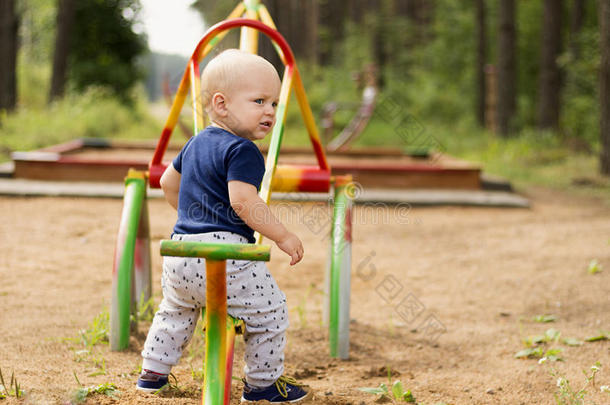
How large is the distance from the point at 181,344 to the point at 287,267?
2151 millimetres

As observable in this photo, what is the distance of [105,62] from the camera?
55.6 feet

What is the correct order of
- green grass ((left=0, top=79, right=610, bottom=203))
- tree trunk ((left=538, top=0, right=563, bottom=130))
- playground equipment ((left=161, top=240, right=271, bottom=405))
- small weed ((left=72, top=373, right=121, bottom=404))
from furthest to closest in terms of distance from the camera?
tree trunk ((left=538, top=0, right=563, bottom=130)) → green grass ((left=0, top=79, right=610, bottom=203)) → small weed ((left=72, top=373, right=121, bottom=404)) → playground equipment ((left=161, top=240, right=271, bottom=405))

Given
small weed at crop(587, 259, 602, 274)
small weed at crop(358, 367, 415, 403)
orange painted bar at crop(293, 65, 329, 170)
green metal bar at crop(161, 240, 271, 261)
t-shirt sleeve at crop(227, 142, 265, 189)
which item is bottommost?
small weed at crop(358, 367, 415, 403)

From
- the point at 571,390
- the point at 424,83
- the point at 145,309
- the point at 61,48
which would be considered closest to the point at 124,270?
the point at 145,309

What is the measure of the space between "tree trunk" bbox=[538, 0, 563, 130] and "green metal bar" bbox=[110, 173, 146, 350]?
1276 centimetres

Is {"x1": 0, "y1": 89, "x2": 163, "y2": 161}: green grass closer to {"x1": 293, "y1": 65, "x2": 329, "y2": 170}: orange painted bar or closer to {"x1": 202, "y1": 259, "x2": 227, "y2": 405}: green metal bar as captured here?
{"x1": 293, "y1": 65, "x2": 329, "y2": 170}: orange painted bar

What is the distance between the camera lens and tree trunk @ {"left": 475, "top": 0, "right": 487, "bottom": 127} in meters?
16.2

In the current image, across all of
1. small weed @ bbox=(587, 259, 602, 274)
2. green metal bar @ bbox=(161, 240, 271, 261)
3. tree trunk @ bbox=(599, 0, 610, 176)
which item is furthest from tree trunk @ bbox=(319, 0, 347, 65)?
green metal bar @ bbox=(161, 240, 271, 261)

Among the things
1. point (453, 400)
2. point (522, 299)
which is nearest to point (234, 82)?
point (453, 400)

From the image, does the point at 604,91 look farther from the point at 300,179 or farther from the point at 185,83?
the point at 185,83

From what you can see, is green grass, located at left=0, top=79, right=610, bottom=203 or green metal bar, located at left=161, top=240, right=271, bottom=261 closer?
green metal bar, located at left=161, top=240, right=271, bottom=261

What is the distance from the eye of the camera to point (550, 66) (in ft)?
45.8

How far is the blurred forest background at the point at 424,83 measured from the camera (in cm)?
1005

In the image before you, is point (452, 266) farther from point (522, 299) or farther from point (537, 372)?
point (537, 372)
